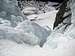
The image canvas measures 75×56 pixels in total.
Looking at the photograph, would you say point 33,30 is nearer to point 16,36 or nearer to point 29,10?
point 16,36

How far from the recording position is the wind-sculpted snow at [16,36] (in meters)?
1.50

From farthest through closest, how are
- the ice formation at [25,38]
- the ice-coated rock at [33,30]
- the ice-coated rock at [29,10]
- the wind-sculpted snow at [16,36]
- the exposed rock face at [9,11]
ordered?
the ice-coated rock at [29,10] → the exposed rock face at [9,11] → the ice-coated rock at [33,30] → the wind-sculpted snow at [16,36] → the ice formation at [25,38]

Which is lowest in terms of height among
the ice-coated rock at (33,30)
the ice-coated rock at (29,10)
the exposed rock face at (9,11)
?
the ice-coated rock at (29,10)

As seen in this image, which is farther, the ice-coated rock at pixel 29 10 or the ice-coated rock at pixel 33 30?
the ice-coated rock at pixel 29 10

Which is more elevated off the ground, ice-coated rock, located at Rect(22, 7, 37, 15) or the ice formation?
the ice formation

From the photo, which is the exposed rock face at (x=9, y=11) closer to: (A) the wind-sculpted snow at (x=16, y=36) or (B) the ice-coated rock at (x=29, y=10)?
(A) the wind-sculpted snow at (x=16, y=36)

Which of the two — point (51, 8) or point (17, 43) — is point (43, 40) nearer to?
point (17, 43)

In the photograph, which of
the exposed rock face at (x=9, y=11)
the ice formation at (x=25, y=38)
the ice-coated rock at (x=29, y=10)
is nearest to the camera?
the ice formation at (x=25, y=38)

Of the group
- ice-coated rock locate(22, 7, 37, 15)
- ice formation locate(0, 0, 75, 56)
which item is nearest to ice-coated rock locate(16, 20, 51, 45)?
ice formation locate(0, 0, 75, 56)

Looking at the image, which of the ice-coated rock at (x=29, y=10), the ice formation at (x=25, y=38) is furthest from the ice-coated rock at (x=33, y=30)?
the ice-coated rock at (x=29, y=10)

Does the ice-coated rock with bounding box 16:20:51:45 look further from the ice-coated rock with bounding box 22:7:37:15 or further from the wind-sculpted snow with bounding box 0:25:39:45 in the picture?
the ice-coated rock with bounding box 22:7:37:15

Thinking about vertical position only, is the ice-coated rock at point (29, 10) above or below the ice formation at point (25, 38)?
below

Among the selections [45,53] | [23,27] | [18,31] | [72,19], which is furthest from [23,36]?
[72,19]

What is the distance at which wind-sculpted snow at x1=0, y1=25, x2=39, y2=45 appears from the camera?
1.50 m
